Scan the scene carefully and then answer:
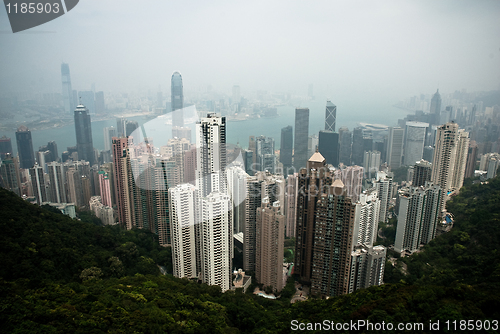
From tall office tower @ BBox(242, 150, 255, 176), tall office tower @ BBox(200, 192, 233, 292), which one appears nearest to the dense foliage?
tall office tower @ BBox(200, 192, 233, 292)

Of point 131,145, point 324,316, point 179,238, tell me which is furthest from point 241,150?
point 324,316

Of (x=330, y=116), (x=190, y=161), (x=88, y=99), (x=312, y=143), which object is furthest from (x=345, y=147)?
(x=88, y=99)

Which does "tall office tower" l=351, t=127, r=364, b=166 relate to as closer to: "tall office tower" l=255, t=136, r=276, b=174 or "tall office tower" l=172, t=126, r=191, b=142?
"tall office tower" l=255, t=136, r=276, b=174

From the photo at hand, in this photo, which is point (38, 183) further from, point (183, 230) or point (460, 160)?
point (460, 160)

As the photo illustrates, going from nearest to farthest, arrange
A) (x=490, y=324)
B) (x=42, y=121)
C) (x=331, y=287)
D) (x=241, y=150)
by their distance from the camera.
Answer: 1. (x=490, y=324)
2. (x=331, y=287)
3. (x=42, y=121)
4. (x=241, y=150)

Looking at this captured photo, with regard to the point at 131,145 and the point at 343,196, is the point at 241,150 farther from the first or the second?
the point at 343,196

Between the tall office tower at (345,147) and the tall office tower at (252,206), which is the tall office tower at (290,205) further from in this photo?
the tall office tower at (345,147)
